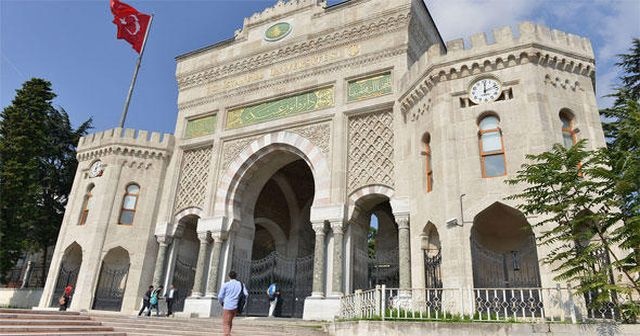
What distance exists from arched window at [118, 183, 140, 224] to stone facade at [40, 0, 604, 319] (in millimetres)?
50

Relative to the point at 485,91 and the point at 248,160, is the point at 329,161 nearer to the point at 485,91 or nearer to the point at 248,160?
the point at 248,160

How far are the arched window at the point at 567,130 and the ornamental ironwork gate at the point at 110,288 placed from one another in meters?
14.1

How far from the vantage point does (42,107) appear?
19.8 metres

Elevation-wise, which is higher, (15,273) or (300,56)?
(300,56)

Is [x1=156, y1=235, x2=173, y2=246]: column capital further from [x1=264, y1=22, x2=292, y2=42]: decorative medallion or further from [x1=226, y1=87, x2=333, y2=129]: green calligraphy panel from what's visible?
[x1=264, y1=22, x2=292, y2=42]: decorative medallion

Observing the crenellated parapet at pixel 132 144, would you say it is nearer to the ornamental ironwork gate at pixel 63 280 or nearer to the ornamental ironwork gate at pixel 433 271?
the ornamental ironwork gate at pixel 63 280

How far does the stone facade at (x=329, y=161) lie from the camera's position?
33.2 ft

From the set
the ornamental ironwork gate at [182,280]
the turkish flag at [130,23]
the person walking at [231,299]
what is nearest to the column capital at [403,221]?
the person walking at [231,299]

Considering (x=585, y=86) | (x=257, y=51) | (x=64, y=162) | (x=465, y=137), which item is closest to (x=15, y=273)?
(x=64, y=162)

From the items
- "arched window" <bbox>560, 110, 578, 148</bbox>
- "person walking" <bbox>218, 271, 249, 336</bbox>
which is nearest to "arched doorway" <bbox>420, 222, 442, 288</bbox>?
"arched window" <bbox>560, 110, 578, 148</bbox>

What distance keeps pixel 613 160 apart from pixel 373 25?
28.8 feet

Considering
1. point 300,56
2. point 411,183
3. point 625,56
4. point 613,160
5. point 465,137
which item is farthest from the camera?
point 625,56

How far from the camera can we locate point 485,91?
10.7 m

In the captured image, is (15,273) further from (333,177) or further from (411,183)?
(411,183)
